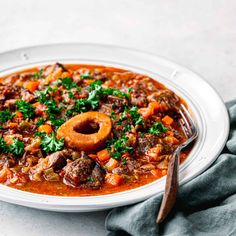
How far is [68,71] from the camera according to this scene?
27.1 feet

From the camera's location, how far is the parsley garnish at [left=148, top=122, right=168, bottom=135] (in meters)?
6.77

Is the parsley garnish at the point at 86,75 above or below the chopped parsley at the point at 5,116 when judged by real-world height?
above

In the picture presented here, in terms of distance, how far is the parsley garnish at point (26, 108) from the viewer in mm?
7051

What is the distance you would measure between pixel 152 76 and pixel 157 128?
5.11 feet

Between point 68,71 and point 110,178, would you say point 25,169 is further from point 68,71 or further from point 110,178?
point 68,71

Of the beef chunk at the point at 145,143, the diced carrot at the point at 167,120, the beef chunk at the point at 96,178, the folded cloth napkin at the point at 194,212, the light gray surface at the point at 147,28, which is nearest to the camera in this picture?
the folded cloth napkin at the point at 194,212

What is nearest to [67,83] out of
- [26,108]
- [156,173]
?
[26,108]

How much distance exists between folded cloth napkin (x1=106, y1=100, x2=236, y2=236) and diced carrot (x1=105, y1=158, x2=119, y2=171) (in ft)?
2.43

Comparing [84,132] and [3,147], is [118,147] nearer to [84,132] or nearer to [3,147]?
[84,132]

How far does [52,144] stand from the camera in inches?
253

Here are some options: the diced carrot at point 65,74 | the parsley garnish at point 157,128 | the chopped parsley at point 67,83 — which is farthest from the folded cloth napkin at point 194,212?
the diced carrot at point 65,74

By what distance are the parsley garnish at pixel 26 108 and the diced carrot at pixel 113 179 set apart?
1.57 m

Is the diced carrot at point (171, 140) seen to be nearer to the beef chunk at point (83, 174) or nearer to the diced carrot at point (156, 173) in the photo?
the diced carrot at point (156, 173)

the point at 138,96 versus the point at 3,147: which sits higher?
the point at 138,96
